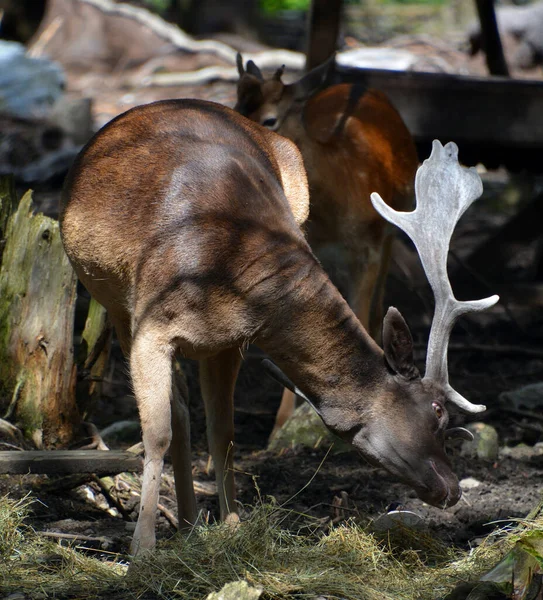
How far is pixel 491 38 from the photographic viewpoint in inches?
388

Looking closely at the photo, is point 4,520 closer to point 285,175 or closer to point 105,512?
point 105,512

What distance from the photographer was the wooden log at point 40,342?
5527mm

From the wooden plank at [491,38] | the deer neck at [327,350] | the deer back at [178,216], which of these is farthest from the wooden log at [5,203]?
the wooden plank at [491,38]

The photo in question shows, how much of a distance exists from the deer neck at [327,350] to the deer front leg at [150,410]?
0.47m

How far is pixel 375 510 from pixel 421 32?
20.3 meters

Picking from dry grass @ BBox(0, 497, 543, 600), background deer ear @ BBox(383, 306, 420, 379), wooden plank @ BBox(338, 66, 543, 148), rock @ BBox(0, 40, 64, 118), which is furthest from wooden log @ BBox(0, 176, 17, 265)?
rock @ BBox(0, 40, 64, 118)

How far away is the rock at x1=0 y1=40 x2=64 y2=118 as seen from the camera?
14016 millimetres

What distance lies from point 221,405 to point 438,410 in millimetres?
1287

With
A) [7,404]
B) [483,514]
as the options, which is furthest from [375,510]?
[7,404]

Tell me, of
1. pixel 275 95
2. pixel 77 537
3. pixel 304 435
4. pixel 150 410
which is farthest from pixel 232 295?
pixel 275 95

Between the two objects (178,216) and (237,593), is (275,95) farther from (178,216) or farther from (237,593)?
(237,593)

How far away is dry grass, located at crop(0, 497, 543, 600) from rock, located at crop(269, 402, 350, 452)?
1.77 m

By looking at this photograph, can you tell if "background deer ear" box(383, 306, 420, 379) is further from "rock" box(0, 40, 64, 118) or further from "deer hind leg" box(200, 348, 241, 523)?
"rock" box(0, 40, 64, 118)

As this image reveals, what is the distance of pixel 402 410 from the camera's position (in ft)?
14.0
